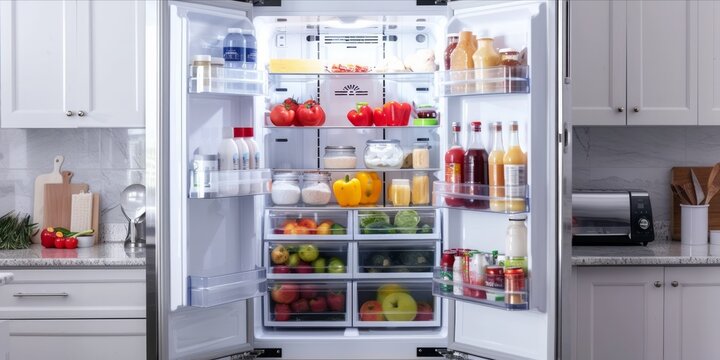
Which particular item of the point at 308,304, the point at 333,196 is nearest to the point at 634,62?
the point at 333,196

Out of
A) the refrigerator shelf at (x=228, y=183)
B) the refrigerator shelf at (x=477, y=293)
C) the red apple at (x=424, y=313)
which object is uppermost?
the refrigerator shelf at (x=228, y=183)

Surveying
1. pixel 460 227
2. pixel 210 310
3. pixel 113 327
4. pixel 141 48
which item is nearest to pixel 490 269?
pixel 460 227

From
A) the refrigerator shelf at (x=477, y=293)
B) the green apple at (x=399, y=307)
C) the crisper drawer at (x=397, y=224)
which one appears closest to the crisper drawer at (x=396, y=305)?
the green apple at (x=399, y=307)

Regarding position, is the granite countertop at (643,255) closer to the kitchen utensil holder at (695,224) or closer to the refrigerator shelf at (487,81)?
the kitchen utensil holder at (695,224)

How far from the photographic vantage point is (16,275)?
371 cm

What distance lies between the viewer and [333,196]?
4.05 metres

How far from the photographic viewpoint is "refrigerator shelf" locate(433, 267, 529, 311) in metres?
3.25

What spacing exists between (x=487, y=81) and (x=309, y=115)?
2.85 feet

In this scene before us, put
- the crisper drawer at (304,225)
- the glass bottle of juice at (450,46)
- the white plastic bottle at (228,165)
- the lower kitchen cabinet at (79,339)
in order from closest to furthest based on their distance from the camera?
the white plastic bottle at (228,165) → the glass bottle of juice at (450,46) → the lower kitchen cabinet at (79,339) → the crisper drawer at (304,225)

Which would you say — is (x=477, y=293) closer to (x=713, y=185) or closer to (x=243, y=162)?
(x=243, y=162)

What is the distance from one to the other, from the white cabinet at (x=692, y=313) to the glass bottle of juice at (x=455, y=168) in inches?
42.8

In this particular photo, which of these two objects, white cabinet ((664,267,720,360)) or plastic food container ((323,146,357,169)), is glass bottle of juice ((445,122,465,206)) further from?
white cabinet ((664,267,720,360))

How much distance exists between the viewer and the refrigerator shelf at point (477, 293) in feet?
10.7

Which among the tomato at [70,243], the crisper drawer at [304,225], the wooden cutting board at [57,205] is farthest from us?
the wooden cutting board at [57,205]
